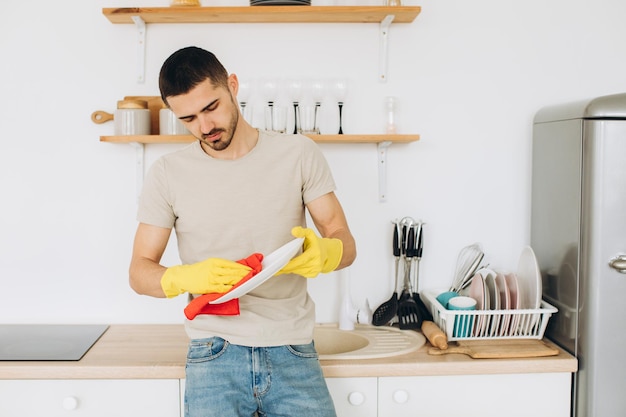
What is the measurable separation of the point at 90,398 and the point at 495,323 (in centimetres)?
123

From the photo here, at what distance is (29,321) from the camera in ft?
7.97

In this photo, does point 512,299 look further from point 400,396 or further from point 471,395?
point 400,396

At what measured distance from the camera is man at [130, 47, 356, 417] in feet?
5.49

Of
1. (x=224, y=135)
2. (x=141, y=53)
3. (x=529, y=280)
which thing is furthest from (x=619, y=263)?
(x=141, y=53)

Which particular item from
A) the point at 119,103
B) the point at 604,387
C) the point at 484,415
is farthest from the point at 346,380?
the point at 119,103

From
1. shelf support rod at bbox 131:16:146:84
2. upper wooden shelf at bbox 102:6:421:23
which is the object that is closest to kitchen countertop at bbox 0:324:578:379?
shelf support rod at bbox 131:16:146:84

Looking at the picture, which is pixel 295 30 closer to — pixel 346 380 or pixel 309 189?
pixel 309 189

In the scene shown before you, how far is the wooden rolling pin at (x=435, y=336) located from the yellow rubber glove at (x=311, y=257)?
579 mm

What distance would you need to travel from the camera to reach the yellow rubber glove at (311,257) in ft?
5.23

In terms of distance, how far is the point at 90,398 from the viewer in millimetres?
1962

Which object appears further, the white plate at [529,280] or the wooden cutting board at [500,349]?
the white plate at [529,280]

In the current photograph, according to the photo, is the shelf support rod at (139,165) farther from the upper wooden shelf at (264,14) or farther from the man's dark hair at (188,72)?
the man's dark hair at (188,72)

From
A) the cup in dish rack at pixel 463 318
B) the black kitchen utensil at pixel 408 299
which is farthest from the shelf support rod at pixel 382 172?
the cup in dish rack at pixel 463 318

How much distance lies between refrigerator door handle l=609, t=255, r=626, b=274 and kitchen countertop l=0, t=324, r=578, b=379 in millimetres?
294
